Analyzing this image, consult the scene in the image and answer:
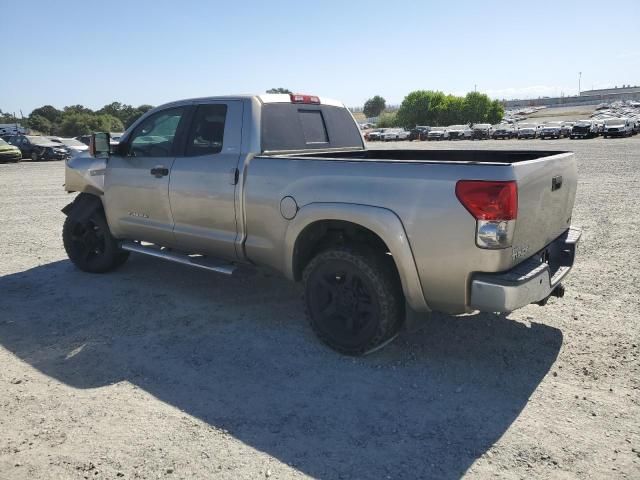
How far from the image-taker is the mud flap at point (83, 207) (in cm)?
590

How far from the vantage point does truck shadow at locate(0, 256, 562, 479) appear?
2785mm

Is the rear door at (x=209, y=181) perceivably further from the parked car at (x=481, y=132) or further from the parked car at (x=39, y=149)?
the parked car at (x=481, y=132)

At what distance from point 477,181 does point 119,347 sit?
3027 millimetres

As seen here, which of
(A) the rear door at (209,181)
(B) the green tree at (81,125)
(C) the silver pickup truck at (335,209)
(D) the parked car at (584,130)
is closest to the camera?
(C) the silver pickup truck at (335,209)

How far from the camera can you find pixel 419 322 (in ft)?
12.1

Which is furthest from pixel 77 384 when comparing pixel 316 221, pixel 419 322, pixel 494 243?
pixel 494 243

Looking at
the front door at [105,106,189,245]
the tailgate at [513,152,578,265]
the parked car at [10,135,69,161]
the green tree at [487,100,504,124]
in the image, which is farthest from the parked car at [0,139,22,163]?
the green tree at [487,100,504,124]

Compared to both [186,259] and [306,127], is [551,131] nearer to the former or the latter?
[306,127]

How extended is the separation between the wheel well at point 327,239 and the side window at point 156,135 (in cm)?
187

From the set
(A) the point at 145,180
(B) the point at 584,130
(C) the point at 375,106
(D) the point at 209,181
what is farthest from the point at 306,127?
(C) the point at 375,106

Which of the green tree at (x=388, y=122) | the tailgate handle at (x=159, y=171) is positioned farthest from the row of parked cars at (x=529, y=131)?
the tailgate handle at (x=159, y=171)

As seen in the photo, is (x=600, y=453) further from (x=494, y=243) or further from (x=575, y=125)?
(x=575, y=125)

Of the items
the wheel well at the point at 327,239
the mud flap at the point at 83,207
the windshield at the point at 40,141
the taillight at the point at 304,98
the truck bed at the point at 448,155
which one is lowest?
the wheel well at the point at 327,239

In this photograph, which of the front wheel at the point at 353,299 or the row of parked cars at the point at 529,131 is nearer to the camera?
the front wheel at the point at 353,299
